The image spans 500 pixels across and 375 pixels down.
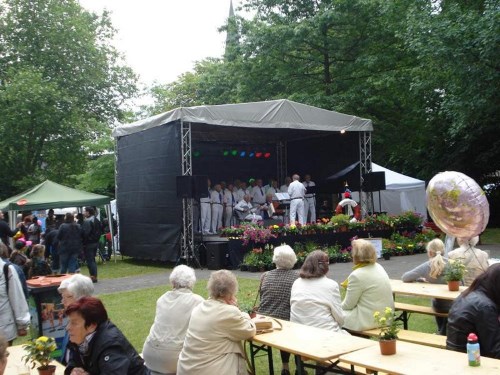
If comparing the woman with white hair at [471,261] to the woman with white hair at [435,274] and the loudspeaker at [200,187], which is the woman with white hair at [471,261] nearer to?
the woman with white hair at [435,274]

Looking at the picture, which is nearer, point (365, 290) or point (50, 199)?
point (365, 290)

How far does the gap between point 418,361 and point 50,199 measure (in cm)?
1308

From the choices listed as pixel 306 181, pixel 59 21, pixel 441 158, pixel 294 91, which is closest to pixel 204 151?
pixel 306 181

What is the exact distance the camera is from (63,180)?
2686cm

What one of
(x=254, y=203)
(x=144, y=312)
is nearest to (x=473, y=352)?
(x=144, y=312)

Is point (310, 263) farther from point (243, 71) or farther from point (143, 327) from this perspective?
point (243, 71)

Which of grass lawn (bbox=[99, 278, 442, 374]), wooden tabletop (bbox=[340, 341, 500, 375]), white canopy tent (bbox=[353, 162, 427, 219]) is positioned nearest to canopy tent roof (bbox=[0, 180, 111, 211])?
grass lawn (bbox=[99, 278, 442, 374])

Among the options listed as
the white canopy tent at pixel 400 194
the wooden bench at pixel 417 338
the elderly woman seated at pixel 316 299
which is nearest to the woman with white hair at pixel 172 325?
the elderly woman seated at pixel 316 299

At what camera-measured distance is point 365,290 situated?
5.11 meters

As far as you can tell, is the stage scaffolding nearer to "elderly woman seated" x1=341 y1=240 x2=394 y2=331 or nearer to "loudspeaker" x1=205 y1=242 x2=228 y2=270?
"loudspeaker" x1=205 y1=242 x2=228 y2=270

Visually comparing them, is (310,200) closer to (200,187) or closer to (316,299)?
(200,187)

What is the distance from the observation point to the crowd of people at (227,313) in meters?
3.20

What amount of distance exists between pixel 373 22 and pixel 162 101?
1850cm

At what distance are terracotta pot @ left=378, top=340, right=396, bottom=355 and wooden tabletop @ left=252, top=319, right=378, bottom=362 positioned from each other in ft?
0.87
